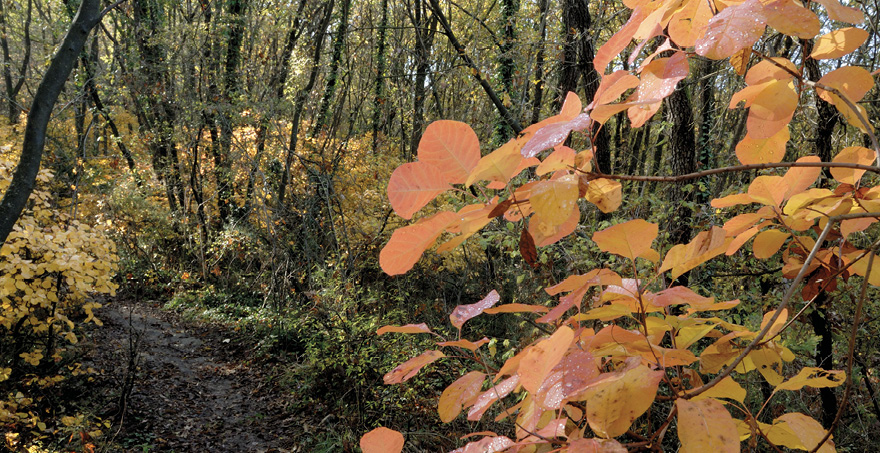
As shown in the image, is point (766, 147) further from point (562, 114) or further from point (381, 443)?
point (381, 443)

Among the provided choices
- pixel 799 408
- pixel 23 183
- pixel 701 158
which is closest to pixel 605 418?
pixel 23 183

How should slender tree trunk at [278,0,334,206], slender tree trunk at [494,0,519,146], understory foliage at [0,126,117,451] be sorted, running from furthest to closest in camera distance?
slender tree trunk at [278,0,334,206] → slender tree trunk at [494,0,519,146] → understory foliage at [0,126,117,451]

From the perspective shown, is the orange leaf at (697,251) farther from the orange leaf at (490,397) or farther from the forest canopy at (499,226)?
the orange leaf at (490,397)

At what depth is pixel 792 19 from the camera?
0.39 m

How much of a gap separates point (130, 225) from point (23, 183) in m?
8.02

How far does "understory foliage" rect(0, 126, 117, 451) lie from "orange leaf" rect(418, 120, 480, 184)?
163 inches

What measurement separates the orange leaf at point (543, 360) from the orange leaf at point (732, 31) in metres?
0.24

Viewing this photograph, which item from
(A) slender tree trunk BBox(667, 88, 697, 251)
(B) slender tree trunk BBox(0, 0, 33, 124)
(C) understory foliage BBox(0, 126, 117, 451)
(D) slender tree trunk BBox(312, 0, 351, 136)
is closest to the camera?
(A) slender tree trunk BBox(667, 88, 697, 251)

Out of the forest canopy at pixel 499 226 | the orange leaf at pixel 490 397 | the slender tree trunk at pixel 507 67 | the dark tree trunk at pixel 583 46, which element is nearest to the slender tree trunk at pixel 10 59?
the forest canopy at pixel 499 226

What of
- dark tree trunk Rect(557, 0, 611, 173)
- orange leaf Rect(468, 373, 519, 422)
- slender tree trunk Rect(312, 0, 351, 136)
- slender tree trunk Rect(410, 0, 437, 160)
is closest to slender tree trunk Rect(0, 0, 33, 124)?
slender tree trunk Rect(312, 0, 351, 136)

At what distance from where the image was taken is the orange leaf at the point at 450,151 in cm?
46

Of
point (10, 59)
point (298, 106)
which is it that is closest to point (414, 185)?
point (298, 106)

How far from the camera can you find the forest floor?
Result: 14.4ft

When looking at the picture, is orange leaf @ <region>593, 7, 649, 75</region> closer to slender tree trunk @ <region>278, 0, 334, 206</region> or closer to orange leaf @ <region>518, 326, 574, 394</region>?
orange leaf @ <region>518, 326, 574, 394</region>
